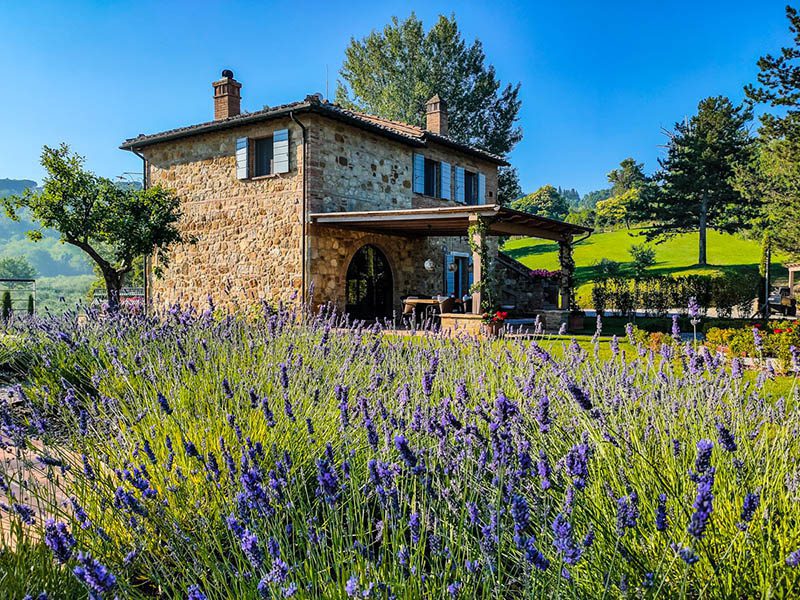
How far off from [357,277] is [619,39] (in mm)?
13927

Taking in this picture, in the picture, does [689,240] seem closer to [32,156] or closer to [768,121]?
[768,121]

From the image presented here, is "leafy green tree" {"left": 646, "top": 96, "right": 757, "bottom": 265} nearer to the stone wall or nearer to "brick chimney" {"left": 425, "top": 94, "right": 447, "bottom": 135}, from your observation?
"brick chimney" {"left": 425, "top": 94, "right": 447, "bottom": 135}

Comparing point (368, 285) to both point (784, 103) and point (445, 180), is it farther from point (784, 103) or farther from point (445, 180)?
point (784, 103)

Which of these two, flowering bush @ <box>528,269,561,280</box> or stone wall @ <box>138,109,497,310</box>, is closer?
stone wall @ <box>138,109,497,310</box>

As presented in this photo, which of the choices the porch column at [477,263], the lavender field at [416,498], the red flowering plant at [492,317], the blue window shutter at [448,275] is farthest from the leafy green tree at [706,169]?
the lavender field at [416,498]

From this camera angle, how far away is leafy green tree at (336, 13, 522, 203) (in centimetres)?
2978

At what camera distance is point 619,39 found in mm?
20469

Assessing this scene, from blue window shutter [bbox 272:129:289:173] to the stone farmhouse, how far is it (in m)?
0.03

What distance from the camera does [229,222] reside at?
15.1 m

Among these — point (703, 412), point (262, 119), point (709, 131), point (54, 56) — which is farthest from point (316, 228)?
point (709, 131)

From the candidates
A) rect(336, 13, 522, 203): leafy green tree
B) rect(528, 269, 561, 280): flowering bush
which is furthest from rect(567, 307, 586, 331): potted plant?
rect(336, 13, 522, 203): leafy green tree

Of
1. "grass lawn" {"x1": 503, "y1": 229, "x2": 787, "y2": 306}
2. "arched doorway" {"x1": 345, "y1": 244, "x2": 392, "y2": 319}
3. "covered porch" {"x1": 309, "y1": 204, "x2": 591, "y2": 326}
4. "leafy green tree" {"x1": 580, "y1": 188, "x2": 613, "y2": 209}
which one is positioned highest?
"leafy green tree" {"x1": 580, "y1": 188, "x2": 613, "y2": 209}

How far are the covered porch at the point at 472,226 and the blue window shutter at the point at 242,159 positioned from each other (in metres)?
2.67

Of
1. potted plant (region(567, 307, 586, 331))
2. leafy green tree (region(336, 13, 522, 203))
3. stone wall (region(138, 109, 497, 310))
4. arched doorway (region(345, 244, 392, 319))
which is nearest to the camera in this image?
stone wall (region(138, 109, 497, 310))
